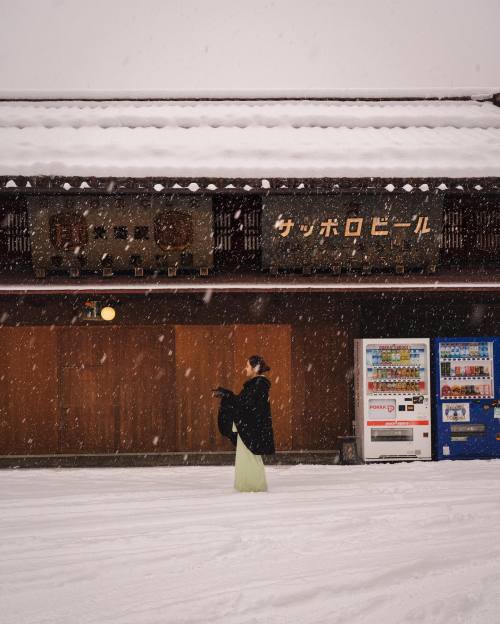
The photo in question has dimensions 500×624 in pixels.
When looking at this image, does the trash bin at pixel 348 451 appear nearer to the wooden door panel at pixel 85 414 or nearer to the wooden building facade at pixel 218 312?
the wooden building facade at pixel 218 312

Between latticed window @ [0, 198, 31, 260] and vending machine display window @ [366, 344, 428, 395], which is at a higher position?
latticed window @ [0, 198, 31, 260]

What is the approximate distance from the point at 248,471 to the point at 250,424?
73 centimetres

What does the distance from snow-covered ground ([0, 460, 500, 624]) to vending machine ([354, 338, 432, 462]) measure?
4.82 ft

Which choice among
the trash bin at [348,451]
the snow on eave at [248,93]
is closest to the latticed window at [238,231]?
the trash bin at [348,451]

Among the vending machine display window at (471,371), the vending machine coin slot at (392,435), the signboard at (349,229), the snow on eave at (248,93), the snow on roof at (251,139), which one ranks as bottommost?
the vending machine coin slot at (392,435)

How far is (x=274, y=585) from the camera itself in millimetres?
4305

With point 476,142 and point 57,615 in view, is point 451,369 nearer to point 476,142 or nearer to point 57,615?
point 476,142

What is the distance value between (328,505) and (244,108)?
29.0 feet

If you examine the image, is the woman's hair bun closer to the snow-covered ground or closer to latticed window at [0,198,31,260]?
the snow-covered ground

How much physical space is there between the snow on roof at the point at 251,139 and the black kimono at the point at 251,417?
373 centimetres

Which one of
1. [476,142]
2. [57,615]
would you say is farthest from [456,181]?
[57,615]

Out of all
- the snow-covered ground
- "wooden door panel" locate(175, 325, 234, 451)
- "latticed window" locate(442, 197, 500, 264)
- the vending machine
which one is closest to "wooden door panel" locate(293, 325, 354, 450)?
the vending machine

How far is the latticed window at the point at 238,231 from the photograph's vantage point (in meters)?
9.62

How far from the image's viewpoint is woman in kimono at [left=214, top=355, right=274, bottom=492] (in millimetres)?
6910
